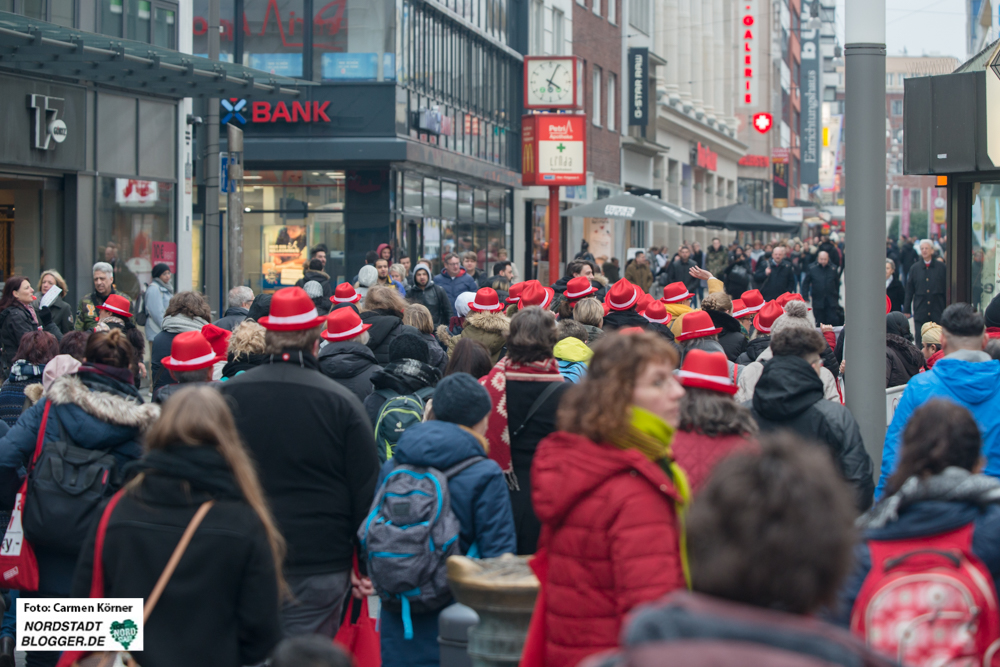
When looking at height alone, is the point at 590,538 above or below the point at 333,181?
below

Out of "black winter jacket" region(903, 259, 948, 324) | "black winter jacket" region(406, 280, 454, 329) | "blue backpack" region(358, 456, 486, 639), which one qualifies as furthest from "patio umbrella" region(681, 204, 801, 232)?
"blue backpack" region(358, 456, 486, 639)

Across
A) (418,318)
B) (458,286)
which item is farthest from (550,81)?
(418,318)

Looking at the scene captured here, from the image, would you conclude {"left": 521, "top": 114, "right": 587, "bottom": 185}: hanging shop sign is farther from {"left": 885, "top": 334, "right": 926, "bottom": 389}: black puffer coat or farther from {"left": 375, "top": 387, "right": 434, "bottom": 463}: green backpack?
{"left": 375, "top": 387, "right": 434, "bottom": 463}: green backpack

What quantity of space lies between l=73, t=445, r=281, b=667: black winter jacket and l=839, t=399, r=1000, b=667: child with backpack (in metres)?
1.75

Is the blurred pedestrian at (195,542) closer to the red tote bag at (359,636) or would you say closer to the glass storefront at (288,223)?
the red tote bag at (359,636)

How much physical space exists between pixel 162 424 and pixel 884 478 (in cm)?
324

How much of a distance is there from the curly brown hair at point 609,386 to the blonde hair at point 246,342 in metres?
4.01

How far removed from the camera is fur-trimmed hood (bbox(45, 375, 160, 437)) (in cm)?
498

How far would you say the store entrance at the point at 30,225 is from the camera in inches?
647

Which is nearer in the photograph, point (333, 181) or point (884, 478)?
point (884, 478)

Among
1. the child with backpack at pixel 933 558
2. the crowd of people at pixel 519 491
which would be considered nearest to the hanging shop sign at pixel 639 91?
the crowd of people at pixel 519 491

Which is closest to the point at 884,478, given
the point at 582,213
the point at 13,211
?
the point at 13,211

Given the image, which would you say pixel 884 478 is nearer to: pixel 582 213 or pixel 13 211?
pixel 13 211

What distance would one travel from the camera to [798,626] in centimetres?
175
